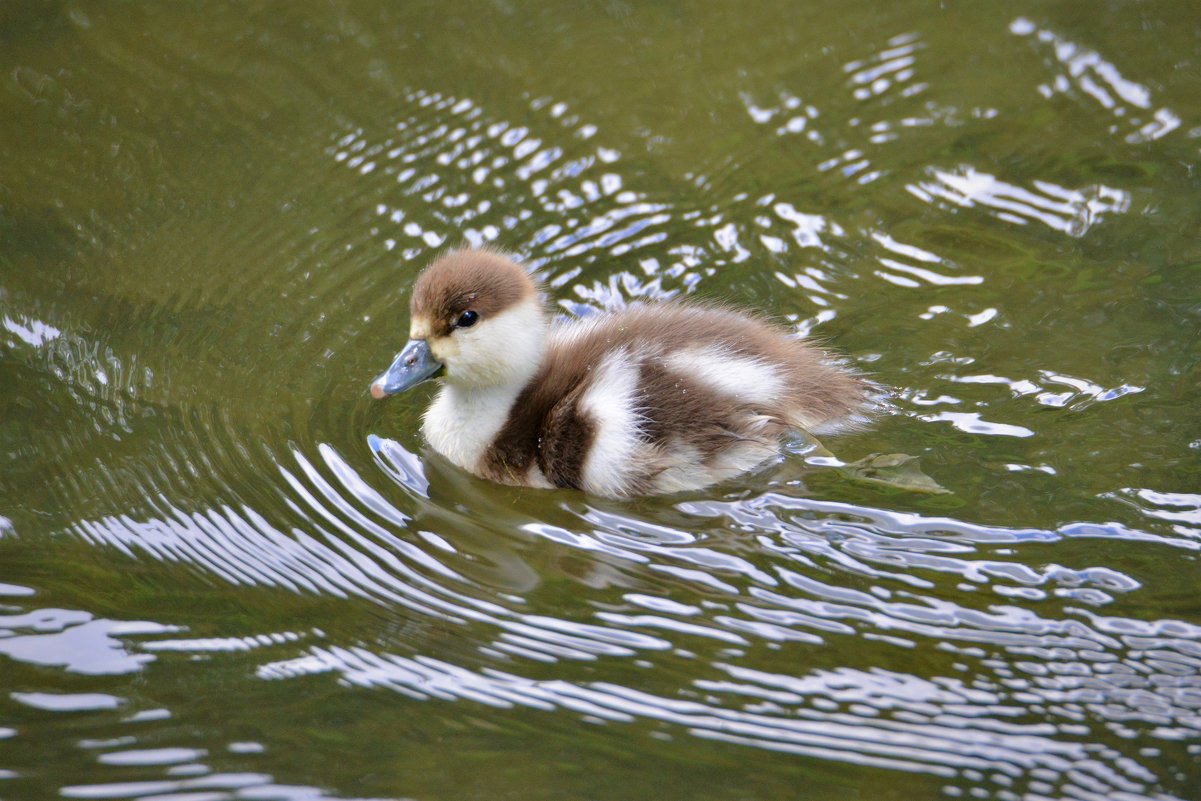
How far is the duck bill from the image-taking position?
353 cm

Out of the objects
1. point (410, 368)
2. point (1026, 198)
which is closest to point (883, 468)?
point (410, 368)

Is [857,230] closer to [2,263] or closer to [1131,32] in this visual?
[1131,32]

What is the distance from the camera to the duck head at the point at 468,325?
3516mm

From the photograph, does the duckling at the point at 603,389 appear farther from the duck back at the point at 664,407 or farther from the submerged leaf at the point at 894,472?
the submerged leaf at the point at 894,472

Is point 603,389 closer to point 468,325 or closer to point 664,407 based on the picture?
point 664,407

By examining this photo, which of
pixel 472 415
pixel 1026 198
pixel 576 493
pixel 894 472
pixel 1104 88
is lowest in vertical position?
pixel 576 493

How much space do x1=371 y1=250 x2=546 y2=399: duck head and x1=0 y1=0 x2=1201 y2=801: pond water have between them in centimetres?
24

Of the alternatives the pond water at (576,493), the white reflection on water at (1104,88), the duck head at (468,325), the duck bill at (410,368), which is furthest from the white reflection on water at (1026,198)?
the duck bill at (410,368)

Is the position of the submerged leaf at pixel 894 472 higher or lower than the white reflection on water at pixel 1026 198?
lower

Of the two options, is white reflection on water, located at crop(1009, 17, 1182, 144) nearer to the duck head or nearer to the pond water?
the pond water

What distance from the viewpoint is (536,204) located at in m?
4.61

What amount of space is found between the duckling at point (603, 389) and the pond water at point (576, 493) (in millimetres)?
100

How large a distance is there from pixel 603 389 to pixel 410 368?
502 mm

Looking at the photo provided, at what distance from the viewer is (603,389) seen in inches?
137
